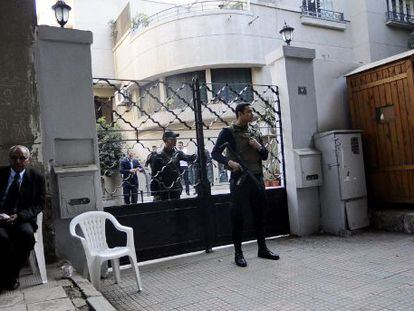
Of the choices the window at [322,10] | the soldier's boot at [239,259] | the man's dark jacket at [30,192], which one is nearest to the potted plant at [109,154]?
the man's dark jacket at [30,192]

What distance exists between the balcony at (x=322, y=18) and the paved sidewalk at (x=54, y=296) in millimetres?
19247

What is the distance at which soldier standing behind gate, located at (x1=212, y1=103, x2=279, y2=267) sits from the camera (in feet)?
16.1

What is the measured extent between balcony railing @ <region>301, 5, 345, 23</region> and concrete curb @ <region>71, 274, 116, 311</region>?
64.8 feet

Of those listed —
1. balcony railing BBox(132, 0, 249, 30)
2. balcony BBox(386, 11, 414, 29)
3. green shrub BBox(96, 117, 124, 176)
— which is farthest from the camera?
balcony BBox(386, 11, 414, 29)

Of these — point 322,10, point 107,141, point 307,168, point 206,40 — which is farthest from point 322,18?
point 107,141

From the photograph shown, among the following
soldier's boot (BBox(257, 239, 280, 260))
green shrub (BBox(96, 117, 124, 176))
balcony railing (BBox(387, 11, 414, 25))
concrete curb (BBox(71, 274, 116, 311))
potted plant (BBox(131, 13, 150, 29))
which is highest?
→ potted plant (BBox(131, 13, 150, 29))

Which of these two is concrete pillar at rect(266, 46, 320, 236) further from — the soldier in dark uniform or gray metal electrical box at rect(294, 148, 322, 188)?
the soldier in dark uniform

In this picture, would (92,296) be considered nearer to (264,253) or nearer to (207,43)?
(264,253)

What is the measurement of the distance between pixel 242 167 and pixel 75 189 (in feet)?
6.61

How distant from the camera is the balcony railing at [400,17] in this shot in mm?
20547

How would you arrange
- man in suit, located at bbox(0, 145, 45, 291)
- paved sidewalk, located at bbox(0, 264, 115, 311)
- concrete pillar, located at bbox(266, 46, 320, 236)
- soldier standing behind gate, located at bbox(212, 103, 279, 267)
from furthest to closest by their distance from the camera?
concrete pillar, located at bbox(266, 46, 320, 236) < soldier standing behind gate, located at bbox(212, 103, 279, 267) < man in suit, located at bbox(0, 145, 45, 291) < paved sidewalk, located at bbox(0, 264, 115, 311)

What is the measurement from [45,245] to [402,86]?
5572 millimetres

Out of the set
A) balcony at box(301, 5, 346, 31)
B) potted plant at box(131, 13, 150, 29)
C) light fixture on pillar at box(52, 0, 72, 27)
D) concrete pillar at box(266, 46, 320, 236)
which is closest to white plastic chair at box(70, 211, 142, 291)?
light fixture on pillar at box(52, 0, 72, 27)

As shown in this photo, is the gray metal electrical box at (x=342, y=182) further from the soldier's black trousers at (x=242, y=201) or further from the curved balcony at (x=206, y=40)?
the curved balcony at (x=206, y=40)
